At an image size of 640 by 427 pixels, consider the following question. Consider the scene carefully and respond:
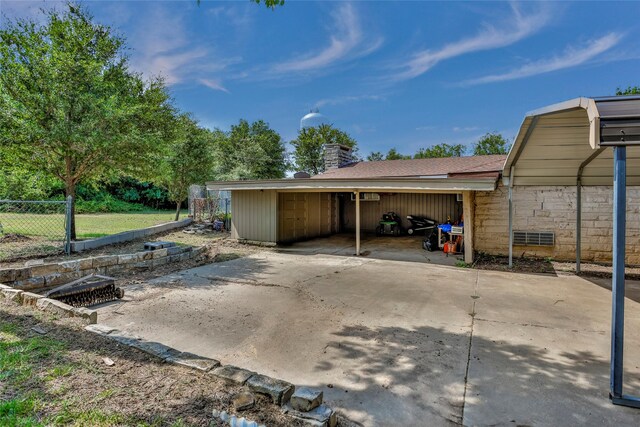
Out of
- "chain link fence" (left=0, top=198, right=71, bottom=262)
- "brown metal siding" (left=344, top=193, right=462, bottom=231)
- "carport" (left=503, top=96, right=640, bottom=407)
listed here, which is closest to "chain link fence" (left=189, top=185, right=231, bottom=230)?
"chain link fence" (left=0, top=198, right=71, bottom=262)

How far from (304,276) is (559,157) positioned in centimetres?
512

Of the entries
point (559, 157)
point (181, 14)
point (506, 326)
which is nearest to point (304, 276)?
point (506, 326)

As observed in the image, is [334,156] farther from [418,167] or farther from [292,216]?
[292,216]

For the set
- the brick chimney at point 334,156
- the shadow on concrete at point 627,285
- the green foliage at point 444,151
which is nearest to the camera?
the shadow on concrete at point 627,285

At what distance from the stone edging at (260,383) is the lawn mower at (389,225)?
10.6m

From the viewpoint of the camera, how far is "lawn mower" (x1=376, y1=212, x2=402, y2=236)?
1238cm

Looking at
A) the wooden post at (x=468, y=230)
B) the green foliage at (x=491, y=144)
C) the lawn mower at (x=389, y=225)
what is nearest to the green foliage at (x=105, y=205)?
the lawn mower at (x=389, y=225)

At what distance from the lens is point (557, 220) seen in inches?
305

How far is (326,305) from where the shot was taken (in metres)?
4.56

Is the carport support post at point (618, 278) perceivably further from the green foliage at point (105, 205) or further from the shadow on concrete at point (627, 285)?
the green foliage at point (105, 205)

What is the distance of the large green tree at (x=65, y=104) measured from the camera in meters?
7.12

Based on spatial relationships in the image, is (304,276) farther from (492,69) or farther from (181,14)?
(492,69)

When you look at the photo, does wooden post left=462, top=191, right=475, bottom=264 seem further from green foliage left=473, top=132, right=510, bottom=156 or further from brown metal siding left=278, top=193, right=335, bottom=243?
green foliage left=473, top=132, right=510, bottom=156

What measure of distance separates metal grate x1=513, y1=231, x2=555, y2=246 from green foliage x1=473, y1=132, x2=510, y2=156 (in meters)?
21.8
